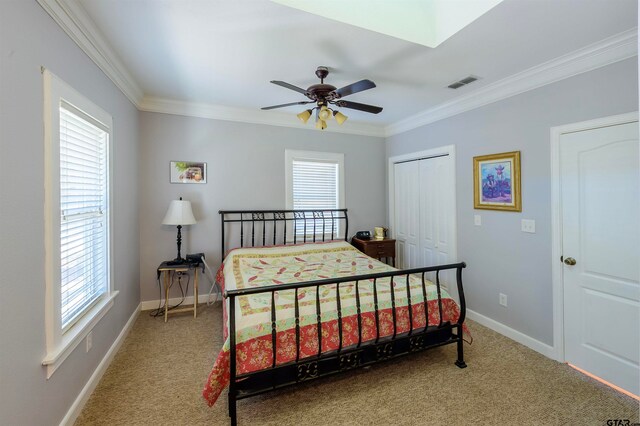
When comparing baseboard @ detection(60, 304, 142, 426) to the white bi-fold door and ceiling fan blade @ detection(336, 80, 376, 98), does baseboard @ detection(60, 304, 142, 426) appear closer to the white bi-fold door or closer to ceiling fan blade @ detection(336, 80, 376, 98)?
ceiling fan blade @ detection(336, 80, 376, 98)

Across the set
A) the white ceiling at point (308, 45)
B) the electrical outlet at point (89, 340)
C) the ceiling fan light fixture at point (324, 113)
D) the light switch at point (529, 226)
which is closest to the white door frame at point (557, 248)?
the light switch at point (529, 226)

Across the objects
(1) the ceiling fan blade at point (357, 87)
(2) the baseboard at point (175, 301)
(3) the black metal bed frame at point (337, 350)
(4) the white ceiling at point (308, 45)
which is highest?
(4) the white ceiling at point (308, 45)

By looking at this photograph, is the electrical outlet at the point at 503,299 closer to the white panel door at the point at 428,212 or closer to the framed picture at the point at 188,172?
the white panel door at the point at 428,212

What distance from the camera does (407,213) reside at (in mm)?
4355

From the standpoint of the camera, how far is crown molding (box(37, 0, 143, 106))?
1647 millimetres

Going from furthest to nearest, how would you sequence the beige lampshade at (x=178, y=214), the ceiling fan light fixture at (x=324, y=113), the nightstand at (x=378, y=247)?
the nightstand at (x=378, y=247) < the beige lampshade at (x=178, y=214) < the ceiling fan light fixture at (x=324, y=113)

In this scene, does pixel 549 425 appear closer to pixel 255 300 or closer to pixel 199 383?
pixel 255 300

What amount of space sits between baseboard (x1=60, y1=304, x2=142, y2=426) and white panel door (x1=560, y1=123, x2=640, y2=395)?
3745 mm

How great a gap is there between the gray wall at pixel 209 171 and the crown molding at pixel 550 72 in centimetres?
173

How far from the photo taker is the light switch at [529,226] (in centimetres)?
268

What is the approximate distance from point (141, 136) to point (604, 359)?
5.07 metres

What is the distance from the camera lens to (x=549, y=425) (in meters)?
1.76

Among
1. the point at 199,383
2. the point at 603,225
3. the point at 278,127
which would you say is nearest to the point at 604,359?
the point at 603,225

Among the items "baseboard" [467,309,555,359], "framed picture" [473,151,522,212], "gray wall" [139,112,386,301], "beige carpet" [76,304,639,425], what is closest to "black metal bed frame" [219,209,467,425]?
"beige carpet" [76,304,639,425]
